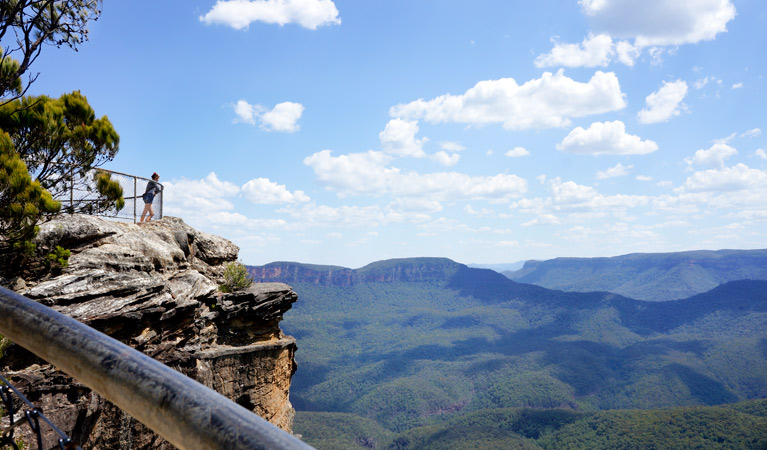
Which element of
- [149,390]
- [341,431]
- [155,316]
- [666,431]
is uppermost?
[149,390]

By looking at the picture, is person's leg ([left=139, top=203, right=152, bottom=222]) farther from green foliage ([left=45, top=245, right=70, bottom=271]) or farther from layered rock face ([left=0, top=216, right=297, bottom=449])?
green foliage ([left=45, top=245, right=70, bottom=271])

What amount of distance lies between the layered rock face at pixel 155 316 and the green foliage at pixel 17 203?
2.68 ft

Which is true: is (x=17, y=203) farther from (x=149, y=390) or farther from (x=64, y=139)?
(x=149, y=390)

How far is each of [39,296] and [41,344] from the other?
40.8ft

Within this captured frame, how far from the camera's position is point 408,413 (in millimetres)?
197875

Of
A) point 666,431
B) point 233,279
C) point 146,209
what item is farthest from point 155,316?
point 666,431

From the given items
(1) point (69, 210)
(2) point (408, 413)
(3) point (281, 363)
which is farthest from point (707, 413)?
(1) point (69, 210)

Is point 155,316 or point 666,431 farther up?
point 155,316

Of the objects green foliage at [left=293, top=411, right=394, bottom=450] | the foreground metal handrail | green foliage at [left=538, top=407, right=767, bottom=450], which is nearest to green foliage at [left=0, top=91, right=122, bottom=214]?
the foreground metal handrail

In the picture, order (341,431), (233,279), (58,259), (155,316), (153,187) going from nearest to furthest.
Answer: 1. (58,259)
2. (155,316)
3. (233,279)
4. (153,187)
5. (341,431)

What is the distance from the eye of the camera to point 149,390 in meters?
1.28

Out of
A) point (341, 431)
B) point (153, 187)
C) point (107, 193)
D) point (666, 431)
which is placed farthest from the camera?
point (341, 431)

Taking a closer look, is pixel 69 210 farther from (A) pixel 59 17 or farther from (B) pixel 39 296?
(A) pixel 59 17

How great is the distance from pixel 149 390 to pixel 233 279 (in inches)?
762
